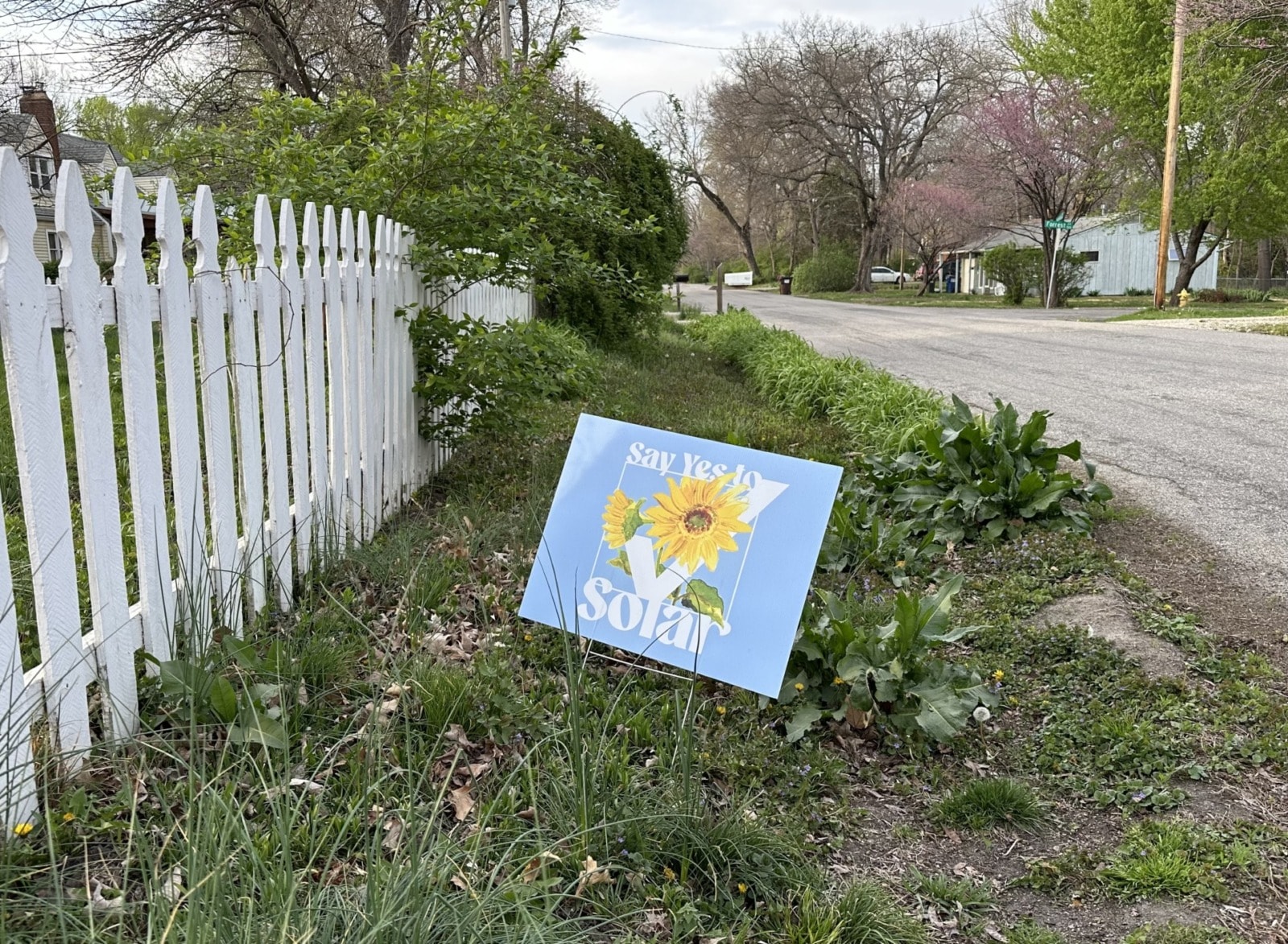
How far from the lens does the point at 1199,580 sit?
13.9ft

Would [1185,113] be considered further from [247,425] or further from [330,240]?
[247,425]

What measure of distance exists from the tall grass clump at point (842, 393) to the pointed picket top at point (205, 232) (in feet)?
13.2

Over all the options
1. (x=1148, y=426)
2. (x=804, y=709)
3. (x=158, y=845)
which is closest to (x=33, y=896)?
(x=158, y=845)

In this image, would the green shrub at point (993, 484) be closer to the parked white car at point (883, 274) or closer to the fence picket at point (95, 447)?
the fence picket at point (95, 447)

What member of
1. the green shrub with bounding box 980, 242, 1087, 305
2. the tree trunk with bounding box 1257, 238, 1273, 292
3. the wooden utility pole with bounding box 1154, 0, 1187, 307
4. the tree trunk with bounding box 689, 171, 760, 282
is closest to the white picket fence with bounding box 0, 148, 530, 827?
the wooden utility pole with bounding box 1154, 0, 1187, 307

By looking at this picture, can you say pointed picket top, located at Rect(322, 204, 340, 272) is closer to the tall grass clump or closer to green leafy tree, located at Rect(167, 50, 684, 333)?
green leafy tree, located at Rect(167, 50, 684, 333)

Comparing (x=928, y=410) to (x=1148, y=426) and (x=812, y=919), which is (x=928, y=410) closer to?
(x=1148, y=426)

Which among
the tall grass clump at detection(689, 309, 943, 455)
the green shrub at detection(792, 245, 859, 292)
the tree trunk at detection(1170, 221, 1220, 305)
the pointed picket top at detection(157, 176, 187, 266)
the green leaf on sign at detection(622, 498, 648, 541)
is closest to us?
the pointed picket top at detection(157, 176, 187, 266)

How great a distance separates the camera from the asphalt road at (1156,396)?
5223 mm

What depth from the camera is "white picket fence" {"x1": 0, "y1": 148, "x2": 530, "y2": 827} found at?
6.95 feet

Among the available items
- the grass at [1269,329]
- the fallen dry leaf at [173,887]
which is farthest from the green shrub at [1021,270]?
the fallen dry leaf at [173,887]

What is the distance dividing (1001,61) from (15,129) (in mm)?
33446

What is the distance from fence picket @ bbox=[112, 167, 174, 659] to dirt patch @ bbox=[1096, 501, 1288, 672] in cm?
351

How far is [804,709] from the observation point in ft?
10.1
